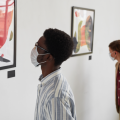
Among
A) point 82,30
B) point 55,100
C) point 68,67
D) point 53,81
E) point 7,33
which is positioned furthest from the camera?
point 82,30

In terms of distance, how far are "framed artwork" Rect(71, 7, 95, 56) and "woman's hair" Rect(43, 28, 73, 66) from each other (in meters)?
1.18

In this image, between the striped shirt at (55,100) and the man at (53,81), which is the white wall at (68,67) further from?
the striped shirt at (55,100)

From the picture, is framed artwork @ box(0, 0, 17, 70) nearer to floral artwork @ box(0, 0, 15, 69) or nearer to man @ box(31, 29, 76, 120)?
floral artwork @ box(0, 0, 15, 69)

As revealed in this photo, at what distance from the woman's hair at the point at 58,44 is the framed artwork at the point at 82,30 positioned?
118 centimetres

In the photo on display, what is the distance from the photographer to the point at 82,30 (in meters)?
2.69

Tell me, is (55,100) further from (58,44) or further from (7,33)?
(7,33)

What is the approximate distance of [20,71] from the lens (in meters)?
1.92

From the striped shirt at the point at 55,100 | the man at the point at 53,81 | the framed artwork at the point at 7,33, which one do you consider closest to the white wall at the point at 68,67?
the framed artwork at the point at 7,33

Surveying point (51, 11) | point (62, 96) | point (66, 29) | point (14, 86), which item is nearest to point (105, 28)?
Result: point (66, 29)

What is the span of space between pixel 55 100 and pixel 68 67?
141 centimetres

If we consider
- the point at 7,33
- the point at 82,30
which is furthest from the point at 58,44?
the point at 82,30

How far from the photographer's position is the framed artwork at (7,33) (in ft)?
5.48

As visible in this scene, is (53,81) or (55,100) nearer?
(55,100)

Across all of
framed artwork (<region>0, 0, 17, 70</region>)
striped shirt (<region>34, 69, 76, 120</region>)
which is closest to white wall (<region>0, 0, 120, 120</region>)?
framed artwork (<region>0, 0, 17, 70</region>)
